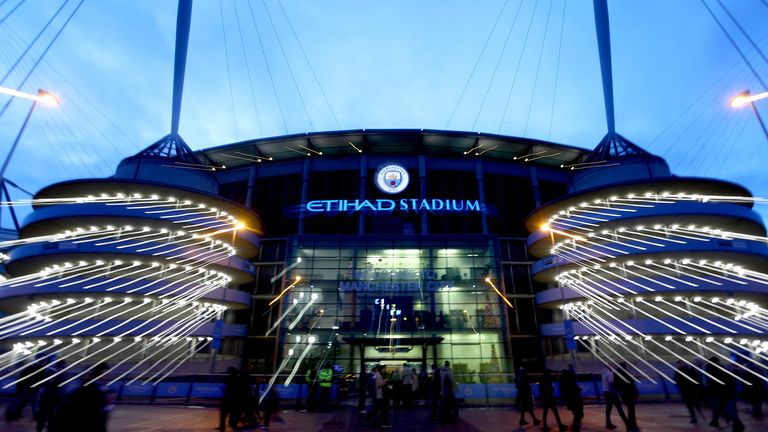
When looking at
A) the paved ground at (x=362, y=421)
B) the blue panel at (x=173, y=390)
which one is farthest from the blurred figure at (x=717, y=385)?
the blue panel at (x=173, y=390)

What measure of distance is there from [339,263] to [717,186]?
102 feet

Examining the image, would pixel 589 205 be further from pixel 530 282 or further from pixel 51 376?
pixel 51 376

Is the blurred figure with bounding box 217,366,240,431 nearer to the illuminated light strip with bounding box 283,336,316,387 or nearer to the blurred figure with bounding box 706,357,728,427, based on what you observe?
the blurred figure with bounding box 706,357,728,427

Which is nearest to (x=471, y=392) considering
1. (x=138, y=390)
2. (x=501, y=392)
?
(x=501, y=392)

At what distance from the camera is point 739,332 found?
2516 cm

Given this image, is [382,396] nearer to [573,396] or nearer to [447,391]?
[447,391]

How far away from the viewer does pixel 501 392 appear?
63.0 ft

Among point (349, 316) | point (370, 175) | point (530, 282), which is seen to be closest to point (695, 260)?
point (530, 282)

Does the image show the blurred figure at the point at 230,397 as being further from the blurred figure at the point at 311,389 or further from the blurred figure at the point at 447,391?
the blurred figure at the point at 447,391

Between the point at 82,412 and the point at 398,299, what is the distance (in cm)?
2634

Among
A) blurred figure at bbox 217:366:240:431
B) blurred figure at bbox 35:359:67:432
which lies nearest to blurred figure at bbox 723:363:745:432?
blurred figure at bbox 217:366:240:431

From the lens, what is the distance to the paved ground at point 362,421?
11.9m

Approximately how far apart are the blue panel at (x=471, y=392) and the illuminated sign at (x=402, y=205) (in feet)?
69.3

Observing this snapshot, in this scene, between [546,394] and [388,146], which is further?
[388,146]
